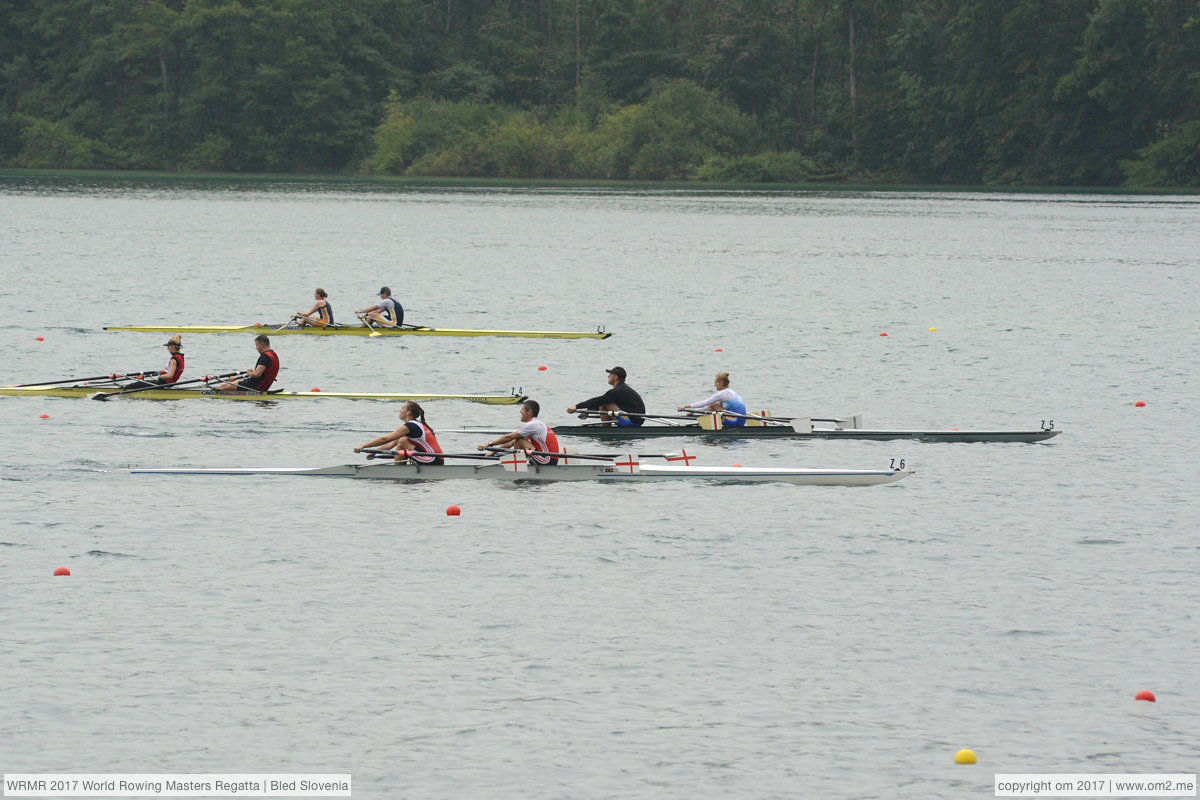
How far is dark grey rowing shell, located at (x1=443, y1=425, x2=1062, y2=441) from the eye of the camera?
30.2 m

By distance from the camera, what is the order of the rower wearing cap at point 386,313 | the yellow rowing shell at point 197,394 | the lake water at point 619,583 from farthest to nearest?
the rower wearing cap at point 386,313, the yellow rowing shell at point 197,394, the lake water at point 619,583

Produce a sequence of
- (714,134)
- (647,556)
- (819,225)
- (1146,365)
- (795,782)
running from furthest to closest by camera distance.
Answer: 1. (714,134)
2. (819,225)
3. (1146,365)
4. (647,556)
5. (795,782)

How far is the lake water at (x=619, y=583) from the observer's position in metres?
15.8

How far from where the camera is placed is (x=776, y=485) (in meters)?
26.9

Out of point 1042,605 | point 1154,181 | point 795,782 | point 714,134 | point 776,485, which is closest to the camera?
point 795,782

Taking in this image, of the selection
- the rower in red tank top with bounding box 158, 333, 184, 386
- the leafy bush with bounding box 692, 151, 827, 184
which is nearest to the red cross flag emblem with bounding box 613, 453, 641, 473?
the rower in red tank top with bounding box 158, 333, 184, 386

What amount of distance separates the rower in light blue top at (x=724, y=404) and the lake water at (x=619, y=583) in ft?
1.36

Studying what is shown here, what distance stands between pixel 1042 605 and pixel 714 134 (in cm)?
12922

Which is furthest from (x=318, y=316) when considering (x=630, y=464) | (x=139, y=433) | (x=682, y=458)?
(x=630, y=464)

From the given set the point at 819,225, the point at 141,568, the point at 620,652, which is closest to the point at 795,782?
the point at 620,652

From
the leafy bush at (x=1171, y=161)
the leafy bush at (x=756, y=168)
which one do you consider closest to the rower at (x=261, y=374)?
the leafy bush at (x=1171, y=161)

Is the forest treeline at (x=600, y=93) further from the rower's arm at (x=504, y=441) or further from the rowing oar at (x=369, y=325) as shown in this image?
the rower's arm at (x=504, y=441)

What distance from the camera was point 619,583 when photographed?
21281 millimetres

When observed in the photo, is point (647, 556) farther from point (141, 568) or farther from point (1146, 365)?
point (1146, 365)
